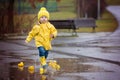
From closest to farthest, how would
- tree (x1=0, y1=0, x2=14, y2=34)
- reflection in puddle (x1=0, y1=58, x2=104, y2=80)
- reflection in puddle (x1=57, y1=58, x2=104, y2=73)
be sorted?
reflection in puddle (x1=0, y1=58, x2=104, y2=80) < reflection in puddle (x1=57, y1=58, x2=104, y2=73) < tree (x1=0, y1=0, x2=14, y2=34)

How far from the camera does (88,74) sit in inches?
387

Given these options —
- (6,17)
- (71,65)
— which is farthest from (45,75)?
(6,17)

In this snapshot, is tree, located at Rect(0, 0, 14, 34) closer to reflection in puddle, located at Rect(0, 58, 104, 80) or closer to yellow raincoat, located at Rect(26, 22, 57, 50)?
reflection in puddle, located at Rect(0, 58, 104, 80)

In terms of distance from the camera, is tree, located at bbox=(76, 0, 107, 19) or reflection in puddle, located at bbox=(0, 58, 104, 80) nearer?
reflection in puddle, located at bbox=(0, 58, 104, 80)

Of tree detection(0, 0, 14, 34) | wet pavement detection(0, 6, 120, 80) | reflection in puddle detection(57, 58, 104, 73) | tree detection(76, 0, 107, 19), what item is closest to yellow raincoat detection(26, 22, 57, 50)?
wet pavement detection(0, 6, 120, 80)

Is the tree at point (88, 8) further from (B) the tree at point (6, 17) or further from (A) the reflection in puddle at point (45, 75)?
(A) the reflection in puddle at point (45, 75)

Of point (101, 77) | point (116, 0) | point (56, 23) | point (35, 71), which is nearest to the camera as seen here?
point (101, 77)

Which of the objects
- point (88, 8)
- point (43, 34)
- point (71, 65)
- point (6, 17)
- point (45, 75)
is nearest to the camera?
point (45, 75)

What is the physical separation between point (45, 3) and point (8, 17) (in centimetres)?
218

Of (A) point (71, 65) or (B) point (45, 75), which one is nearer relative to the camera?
(B) point (45, 75)

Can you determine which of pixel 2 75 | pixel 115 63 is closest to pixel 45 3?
pixel 115 63

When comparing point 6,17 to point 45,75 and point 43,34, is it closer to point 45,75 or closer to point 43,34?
point 43,34

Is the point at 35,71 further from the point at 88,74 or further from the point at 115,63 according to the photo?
the point at 115,63

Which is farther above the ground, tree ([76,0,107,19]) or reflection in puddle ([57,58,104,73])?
tree ([76,0,107,19])
